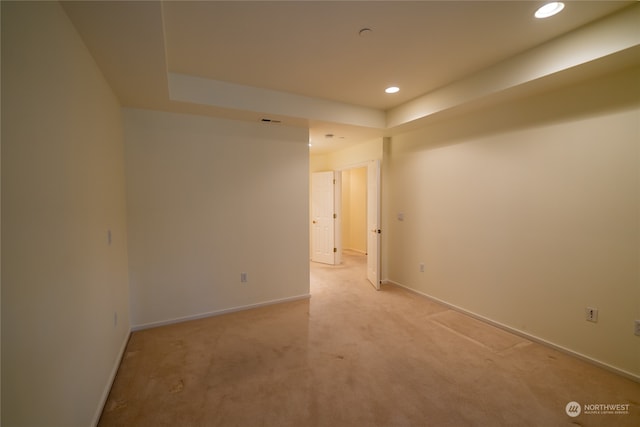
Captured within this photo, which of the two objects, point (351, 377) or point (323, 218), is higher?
point (323, 218)

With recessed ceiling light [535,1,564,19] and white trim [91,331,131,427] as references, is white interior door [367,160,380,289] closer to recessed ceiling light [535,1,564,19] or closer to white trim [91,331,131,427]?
recessed ceiling light [535,1,564,19]

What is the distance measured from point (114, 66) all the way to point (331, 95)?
2.17 meters

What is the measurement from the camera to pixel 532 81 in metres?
2.50

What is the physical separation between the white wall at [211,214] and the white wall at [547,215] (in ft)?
6.49

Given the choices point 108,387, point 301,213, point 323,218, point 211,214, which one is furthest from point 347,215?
point 108,387

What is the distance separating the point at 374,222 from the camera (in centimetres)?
471

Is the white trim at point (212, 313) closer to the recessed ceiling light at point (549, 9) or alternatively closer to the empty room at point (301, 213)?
the empty room at point (301, 213)

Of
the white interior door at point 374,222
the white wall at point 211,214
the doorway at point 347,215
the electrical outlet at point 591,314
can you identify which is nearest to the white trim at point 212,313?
the white wall at point 211,214

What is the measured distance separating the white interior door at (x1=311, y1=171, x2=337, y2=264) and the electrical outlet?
13.7ft

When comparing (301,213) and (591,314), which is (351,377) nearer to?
(591,314)

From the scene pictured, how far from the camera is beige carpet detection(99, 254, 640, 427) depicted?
1.93 metres

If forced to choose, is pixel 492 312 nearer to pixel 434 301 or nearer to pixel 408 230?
pixel 434 301

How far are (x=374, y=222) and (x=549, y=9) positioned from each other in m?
3.23

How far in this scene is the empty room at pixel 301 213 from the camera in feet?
4.80
